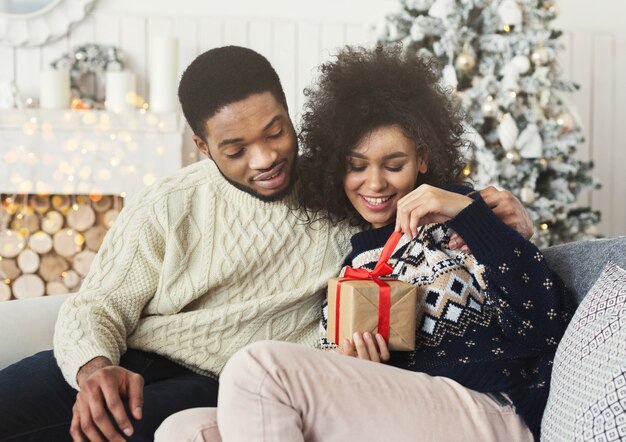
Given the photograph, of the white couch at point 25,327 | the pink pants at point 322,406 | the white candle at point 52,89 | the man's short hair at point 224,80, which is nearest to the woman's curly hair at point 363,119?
the man's short hair at point 224,80

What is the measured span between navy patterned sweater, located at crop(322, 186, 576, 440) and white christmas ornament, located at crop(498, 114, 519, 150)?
1857 millimetres

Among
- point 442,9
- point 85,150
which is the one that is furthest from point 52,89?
point 442,9

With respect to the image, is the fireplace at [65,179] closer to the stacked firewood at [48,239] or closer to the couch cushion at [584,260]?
the stacked firewood at [48,239]

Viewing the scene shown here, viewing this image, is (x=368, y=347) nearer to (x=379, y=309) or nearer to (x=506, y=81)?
(x=379, y=309)

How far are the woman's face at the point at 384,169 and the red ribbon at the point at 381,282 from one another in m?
0.18

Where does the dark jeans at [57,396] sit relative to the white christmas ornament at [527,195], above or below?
below

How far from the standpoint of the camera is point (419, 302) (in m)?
1.41

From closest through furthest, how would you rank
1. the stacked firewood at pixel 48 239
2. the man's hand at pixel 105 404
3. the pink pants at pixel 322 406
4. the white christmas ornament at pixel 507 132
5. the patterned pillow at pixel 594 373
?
the patterned pillow at pixel 594 373 → the pink pants at pixel 322 406 → the man's hand at pixel 105 404 → the white christmas ornament at pixel 507 132 → the stacked firewood at pixel 48 239

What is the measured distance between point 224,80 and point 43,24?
2.61 meters

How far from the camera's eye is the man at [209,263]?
1.48 m

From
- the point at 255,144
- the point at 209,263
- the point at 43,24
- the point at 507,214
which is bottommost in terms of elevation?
the point at 209,263

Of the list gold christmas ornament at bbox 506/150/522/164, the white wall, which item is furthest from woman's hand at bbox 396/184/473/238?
the white wall

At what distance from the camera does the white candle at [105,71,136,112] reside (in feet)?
11.9

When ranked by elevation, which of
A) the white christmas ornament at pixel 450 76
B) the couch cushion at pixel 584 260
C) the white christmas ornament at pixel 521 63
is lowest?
the couch cushion at pixel 584 260
